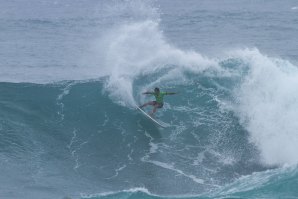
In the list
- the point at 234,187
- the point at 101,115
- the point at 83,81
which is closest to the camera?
the point at 234,187

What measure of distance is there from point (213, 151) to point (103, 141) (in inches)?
168

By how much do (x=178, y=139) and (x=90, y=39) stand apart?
2139cm

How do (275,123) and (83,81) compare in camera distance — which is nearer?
(275,123)

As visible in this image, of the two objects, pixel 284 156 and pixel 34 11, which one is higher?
pixel 34 11

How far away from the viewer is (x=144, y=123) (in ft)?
76.3

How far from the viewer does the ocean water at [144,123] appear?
1822 centimetres

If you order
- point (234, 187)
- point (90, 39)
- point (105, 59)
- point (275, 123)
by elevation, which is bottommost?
point (234, 187)

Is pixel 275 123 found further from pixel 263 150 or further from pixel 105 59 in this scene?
pixel 105 59

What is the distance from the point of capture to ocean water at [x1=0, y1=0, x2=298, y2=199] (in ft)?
59.8

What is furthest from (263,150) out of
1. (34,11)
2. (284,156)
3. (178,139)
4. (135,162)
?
(34,11)

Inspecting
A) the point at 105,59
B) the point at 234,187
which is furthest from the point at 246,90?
the point at 105,59

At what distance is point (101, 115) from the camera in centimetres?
2414

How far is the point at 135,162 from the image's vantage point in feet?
65.7

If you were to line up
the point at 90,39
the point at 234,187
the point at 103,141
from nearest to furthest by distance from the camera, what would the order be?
the point at 234,187, the point at 103,141, the point at 90,39
